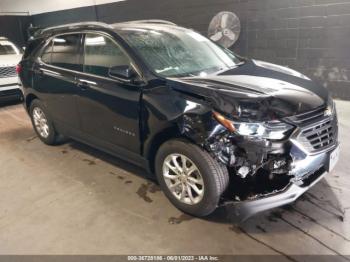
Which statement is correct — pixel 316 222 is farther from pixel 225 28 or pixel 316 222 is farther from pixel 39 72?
pixel 225 28

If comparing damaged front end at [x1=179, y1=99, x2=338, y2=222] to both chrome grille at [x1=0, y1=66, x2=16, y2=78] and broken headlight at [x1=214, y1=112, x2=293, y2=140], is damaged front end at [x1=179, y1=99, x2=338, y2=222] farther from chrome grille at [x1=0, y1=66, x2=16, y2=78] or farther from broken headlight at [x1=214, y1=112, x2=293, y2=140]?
chrome grille at [x1=0, y1=66, x2=16, y2=78]

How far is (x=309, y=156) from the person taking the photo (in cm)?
214

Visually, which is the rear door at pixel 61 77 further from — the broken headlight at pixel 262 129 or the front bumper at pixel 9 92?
the front bumper at pixel 9 92

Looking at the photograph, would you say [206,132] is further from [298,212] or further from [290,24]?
[290,24]

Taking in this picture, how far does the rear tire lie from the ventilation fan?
347 cm

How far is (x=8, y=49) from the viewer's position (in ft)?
24.3

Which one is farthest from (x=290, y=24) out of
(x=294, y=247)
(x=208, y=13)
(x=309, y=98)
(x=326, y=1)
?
(x=294, y=247)

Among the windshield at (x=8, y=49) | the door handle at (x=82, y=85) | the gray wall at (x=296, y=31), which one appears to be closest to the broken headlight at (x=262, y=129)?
the door handle at (x=82, y=85)

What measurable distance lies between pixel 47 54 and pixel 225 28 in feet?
11.7

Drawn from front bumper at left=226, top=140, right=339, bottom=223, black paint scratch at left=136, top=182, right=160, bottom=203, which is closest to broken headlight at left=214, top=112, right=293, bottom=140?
front bumper at left=226, top=140, right=339, bottom=223

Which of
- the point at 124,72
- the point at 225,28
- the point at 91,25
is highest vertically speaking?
the point at 91,25

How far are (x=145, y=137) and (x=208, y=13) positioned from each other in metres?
4.75

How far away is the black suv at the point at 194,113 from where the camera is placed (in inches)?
83.5

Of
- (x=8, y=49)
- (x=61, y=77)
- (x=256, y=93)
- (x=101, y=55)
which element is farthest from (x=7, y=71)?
(x=256, y=93)
